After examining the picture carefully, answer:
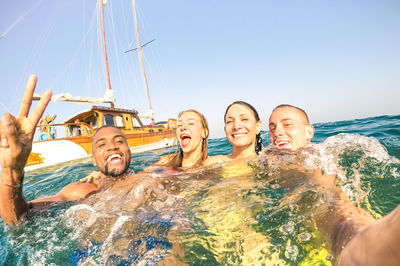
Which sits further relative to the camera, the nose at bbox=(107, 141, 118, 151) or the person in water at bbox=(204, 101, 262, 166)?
the person in water at bbox=(204, 101, 262, 166)

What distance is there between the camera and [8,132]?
5.82ft

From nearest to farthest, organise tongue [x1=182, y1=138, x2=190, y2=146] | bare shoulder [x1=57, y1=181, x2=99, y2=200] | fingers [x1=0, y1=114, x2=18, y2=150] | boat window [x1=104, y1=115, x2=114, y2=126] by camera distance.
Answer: fingers [x1=0, y1=114, x2=18, y2=150] → bare shoulder [x1=57, y1=181, x2=99, y2=200] → tongue [x1=182, y1=138, x2=190, y2=146] → boat window [x1=104, y1=115, x2=114, y2=126]

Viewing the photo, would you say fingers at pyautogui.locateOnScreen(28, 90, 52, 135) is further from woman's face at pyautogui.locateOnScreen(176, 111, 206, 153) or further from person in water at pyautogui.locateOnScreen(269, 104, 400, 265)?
person in water at pyautogui.locateOnScreen(269, 104, 400, 265)

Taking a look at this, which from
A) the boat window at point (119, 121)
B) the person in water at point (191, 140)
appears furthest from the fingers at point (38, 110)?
the boat window at point (119, 121)

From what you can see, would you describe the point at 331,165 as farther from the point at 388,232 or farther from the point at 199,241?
the point at 388,232

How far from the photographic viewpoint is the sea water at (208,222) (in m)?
1.89

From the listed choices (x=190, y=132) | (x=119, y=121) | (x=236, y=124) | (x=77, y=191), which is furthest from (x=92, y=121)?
(x=236, y=124)

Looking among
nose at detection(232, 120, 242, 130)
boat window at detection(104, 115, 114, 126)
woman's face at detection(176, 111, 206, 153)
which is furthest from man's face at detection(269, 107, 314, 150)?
boat window at detection(104, 115, 114, 126)

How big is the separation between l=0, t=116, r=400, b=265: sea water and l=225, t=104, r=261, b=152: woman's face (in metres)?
0.75

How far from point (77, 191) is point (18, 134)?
144cm

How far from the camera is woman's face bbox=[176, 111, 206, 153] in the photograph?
401 centimetres

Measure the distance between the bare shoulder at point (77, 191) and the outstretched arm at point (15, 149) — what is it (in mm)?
747

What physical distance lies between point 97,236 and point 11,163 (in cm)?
111

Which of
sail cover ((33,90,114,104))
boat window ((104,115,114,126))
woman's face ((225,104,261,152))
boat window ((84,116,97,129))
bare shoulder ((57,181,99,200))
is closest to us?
bare shoulder ((57,181,99,200))
